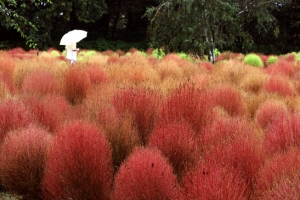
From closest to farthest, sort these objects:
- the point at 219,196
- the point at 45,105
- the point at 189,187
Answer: the point at 219,196 → the point at 189,187 → the point at 45,105

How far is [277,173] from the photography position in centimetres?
159

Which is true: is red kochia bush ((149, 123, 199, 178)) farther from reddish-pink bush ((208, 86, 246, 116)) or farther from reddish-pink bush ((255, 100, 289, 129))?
reddish-pink bush ((208, 86, 246, 116))

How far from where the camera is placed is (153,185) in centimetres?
154

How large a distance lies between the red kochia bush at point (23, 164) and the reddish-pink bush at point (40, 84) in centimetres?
161

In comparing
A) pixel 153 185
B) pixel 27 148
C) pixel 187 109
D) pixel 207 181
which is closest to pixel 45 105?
pixel 27 148

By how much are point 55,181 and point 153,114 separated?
1005mm

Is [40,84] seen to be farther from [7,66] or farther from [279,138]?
[279,138]

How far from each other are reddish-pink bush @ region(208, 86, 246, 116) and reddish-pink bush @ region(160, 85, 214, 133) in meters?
0.60

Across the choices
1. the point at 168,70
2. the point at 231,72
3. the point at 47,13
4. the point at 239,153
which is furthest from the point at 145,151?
the point at 47,13

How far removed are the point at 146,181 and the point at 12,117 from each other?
125 cm

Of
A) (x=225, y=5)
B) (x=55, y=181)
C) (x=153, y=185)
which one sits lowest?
(x=55, y=181)

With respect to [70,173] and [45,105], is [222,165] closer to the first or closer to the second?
[70,173]

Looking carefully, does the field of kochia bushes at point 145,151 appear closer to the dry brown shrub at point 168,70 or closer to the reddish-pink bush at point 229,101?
the reddish-pink bush at point 229,101

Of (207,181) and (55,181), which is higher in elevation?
(207,181)
